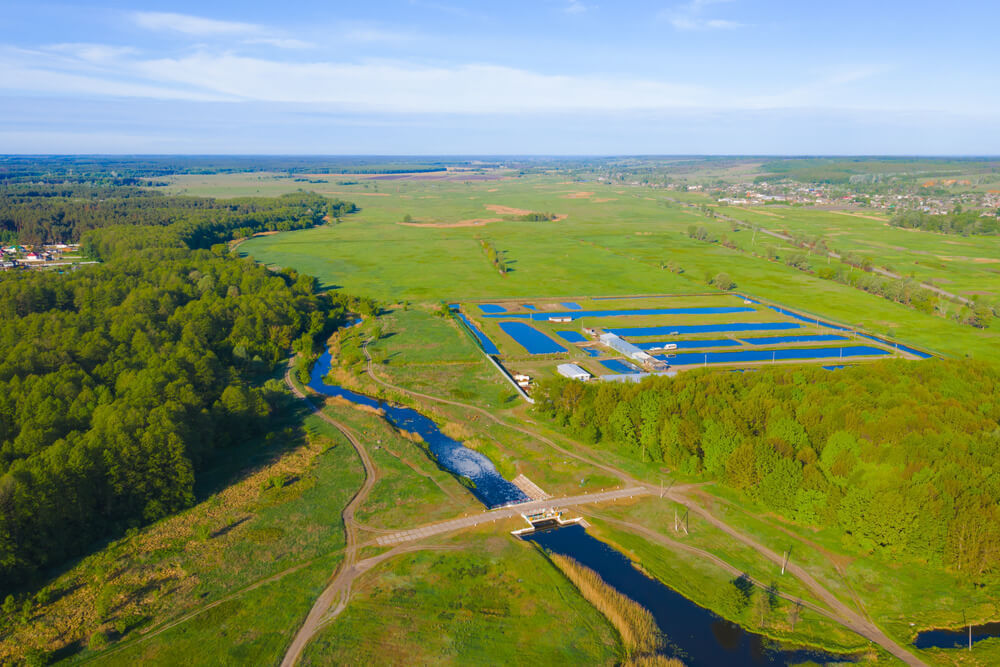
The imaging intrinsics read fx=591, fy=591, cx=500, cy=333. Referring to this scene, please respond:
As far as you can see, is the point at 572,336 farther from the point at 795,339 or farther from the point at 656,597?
the point at 656,597

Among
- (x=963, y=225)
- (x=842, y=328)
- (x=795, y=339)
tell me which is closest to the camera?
(x=795, y=339)

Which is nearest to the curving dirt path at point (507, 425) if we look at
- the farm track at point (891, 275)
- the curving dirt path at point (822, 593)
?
the curving dirt path at point (822, 593)

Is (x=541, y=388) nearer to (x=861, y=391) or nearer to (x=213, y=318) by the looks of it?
(x=861, y=391)

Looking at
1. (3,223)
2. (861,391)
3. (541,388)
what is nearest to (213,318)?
(541,388)

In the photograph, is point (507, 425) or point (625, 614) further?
point (507, 425)

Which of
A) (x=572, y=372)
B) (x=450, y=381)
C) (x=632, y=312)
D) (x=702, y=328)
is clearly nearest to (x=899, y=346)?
(x=702, y=328)

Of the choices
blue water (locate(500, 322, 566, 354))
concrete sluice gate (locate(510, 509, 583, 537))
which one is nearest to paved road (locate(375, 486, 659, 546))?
concrete sluice gate (locate(510, 509, 583, 537))
